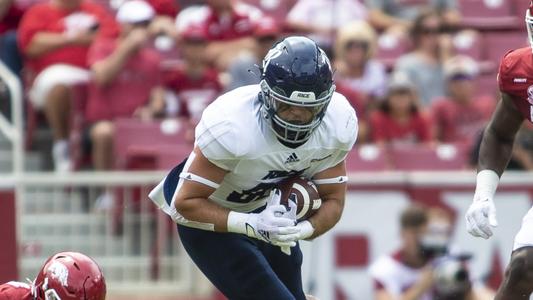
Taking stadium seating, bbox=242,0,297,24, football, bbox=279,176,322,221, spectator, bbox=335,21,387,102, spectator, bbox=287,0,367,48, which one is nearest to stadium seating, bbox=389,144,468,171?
spectator, bbox=335,21,387,102

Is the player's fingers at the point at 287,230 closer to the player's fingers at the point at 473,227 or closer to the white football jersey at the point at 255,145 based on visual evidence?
the white football jersey at the point at 255,145

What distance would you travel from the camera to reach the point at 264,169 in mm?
6805

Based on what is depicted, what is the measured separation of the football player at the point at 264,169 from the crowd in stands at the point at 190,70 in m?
3.74

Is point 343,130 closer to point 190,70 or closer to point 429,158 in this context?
point 429,158

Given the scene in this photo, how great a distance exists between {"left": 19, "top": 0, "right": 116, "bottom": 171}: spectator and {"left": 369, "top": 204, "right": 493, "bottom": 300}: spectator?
2570 millimetres

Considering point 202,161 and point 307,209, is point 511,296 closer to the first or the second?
point 307,209

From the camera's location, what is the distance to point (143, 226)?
1052 centimetres

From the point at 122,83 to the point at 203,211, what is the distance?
453cm

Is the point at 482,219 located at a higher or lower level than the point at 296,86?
lower

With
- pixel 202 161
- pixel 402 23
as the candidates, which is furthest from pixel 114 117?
pixel 202 161

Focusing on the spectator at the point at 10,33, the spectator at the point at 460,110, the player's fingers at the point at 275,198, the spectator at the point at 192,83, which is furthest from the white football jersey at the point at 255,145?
the spectator at the point at 10,33

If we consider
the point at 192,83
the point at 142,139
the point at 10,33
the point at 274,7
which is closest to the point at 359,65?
the point at 192,83

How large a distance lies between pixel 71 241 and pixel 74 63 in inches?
59.3

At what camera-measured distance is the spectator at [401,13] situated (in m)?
12.7
